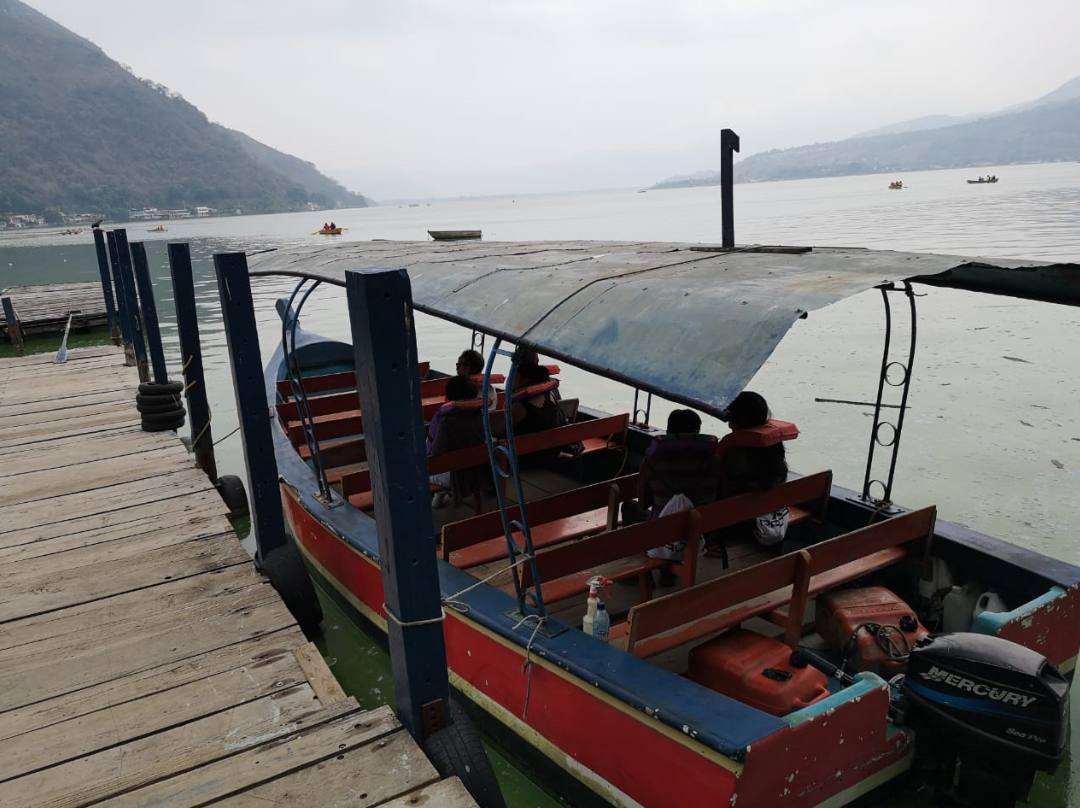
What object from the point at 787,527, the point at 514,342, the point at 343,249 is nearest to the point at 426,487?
the point at 514,342

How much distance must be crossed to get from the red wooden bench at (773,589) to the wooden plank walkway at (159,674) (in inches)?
49.5

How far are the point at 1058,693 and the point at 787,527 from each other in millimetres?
2215

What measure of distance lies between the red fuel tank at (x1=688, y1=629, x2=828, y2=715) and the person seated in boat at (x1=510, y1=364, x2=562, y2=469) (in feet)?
10.0

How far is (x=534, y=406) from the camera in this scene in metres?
6.79

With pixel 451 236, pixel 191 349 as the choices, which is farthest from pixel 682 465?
pixel 451 236

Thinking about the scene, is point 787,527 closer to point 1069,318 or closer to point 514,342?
point 514,342

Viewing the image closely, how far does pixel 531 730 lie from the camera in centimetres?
432

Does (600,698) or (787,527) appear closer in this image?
(600,698)

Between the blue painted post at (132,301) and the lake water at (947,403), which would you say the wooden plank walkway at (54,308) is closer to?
the lake water at (947,403)

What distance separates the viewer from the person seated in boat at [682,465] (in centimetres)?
479

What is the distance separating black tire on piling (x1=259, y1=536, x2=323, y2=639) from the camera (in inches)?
222

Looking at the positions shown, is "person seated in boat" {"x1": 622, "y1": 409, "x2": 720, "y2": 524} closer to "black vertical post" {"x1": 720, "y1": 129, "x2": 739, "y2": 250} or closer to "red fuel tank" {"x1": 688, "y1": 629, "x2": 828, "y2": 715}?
"red fuel tank" {"x1": 688, "y1": 629, "x2": 828, "y2": 715}

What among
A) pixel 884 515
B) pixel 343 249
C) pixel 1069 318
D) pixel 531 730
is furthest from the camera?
pixel 1069 318

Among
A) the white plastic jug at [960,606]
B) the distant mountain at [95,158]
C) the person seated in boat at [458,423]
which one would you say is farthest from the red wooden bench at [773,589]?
the distant mountain at [95,158]
